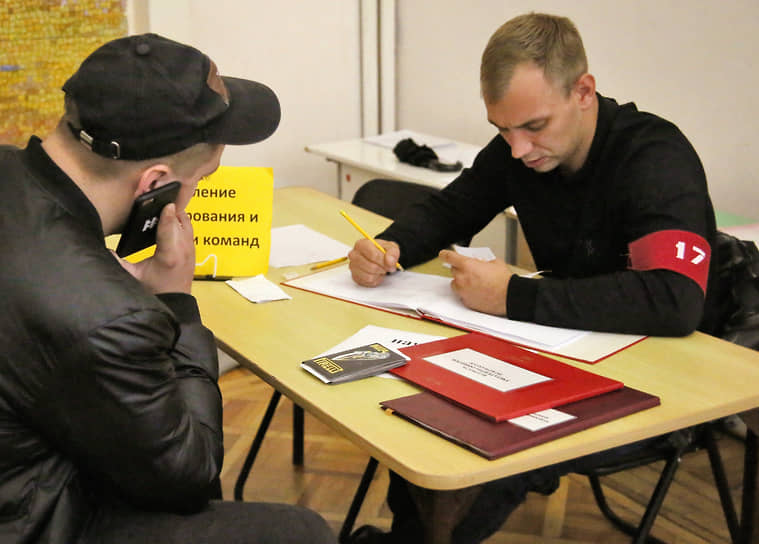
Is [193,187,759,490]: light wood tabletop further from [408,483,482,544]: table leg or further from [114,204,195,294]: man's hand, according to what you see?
[114,204,195,294]: man's hand

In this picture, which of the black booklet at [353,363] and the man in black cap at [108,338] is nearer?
the man in black cap at [108,338]

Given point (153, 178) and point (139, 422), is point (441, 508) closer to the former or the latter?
point (139, 422)

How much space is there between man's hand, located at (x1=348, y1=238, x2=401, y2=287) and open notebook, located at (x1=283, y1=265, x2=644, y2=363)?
20 mm

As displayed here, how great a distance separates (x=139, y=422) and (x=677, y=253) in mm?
1095

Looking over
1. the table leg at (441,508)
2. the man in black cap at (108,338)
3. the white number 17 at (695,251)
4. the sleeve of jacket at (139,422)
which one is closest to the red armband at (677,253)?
the white number 17 at (695,251)

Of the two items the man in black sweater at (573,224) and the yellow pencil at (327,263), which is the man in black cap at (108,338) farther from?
the yellow pencil at (327,263)

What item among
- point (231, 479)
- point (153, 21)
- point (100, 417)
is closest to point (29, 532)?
point (100, 417)

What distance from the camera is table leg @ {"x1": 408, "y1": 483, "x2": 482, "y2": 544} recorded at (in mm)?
1307

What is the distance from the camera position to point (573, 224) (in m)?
2.05

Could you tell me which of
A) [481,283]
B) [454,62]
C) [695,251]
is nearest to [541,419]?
[481,283]

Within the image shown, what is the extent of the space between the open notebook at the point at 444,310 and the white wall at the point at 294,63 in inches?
71.1

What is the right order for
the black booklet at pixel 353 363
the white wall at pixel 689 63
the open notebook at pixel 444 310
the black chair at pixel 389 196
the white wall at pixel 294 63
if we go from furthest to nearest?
the white wall at pixel 294 63, the white wall at pixel 689 63, the black chair at pixel 389 196, the open notebook at pixel 444 310, the black booklet at pixel 353 363

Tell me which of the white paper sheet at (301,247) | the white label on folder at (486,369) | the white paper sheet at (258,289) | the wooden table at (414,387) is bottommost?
the wooden table at (414,387)

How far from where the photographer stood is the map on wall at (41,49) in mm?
3162
